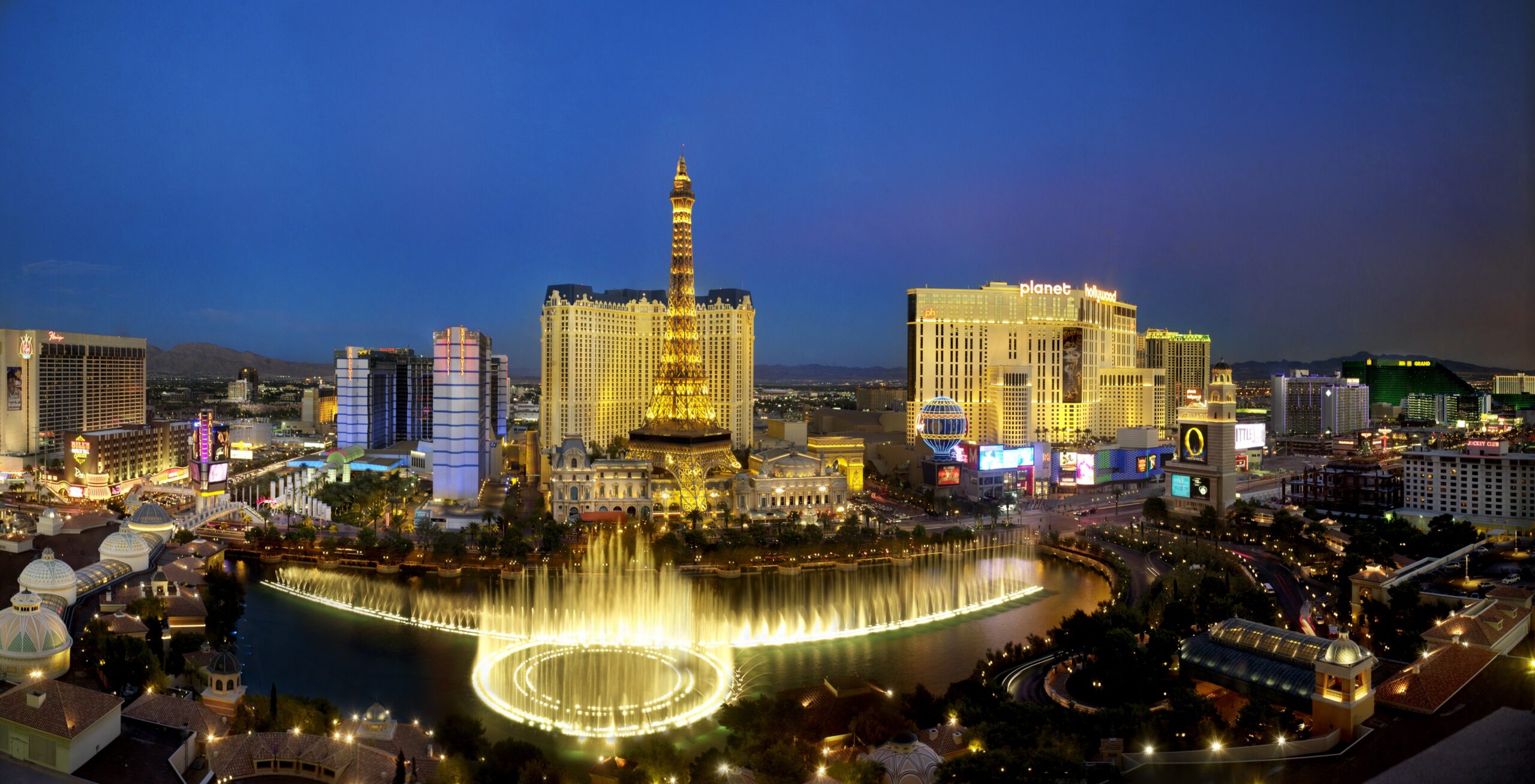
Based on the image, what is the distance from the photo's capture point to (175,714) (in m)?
9.58

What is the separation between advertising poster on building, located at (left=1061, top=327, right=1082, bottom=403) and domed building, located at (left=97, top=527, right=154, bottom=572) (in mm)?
37412

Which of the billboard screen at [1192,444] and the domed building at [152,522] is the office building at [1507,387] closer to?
the billboard screen at [1192,444]

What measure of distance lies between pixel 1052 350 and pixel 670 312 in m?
21.0

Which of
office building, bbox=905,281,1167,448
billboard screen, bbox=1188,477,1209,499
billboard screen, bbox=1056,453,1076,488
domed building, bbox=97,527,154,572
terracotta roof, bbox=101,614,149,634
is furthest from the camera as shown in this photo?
office building, bbox=905,281,1167,448

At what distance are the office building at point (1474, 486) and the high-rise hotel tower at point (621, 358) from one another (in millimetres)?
25399

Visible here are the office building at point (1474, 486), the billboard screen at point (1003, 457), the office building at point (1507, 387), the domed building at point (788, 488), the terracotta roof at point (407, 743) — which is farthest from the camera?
the office building at point (1507, 387)

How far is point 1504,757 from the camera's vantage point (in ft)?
11.8

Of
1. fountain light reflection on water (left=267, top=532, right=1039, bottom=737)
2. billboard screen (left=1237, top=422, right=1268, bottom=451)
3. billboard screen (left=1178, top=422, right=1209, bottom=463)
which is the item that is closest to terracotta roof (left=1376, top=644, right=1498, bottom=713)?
fountain light reflection on water (left=267, top=532, right=1039, bottom=737)

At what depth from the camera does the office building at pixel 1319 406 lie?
53.0 meters

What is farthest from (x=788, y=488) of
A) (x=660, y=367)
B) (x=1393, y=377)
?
(x=1393, y=377)

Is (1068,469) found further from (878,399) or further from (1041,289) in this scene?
(878,399)

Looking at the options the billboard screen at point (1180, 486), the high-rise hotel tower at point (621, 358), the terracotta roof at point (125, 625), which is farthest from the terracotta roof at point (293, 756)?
the high-rise hotel tower at point (621, 358)

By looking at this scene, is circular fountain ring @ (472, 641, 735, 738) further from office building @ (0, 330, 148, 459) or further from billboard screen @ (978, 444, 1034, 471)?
office building @ (0, 330, 148, 459)

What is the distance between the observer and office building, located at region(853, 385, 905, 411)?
243ft
